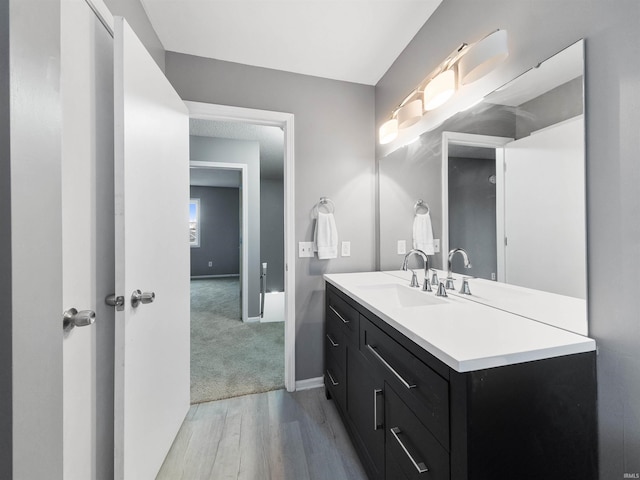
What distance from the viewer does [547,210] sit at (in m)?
0.94

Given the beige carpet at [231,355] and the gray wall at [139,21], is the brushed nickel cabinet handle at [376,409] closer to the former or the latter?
the beige carpet at [231,355]

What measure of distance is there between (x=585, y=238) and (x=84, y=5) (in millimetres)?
1789

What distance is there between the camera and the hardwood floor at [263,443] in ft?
4.26

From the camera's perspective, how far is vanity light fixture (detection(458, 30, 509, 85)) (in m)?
1.02

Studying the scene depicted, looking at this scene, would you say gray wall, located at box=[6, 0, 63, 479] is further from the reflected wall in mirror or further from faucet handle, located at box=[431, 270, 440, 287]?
faucet handle, located at box=[431, 270, 440, 287]

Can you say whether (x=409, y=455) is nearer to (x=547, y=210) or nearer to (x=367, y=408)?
(x=367, y=408)

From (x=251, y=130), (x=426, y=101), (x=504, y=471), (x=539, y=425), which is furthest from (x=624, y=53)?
(x=251, y=130)

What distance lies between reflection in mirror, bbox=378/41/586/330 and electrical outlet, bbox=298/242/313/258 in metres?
0.87

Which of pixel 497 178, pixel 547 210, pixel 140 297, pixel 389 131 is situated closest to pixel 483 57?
pixel 497 178

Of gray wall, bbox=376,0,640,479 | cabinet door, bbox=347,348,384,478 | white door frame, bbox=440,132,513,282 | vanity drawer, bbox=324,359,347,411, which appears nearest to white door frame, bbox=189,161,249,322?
vanity drawer, bbox=324,359,347,411

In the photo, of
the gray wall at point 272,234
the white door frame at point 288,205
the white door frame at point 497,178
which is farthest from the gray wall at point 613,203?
the gray wall at point 272,234

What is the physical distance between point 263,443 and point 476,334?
4.35ft

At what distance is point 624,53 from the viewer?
72 centimetres

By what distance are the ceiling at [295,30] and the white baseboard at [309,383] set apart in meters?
2.32
